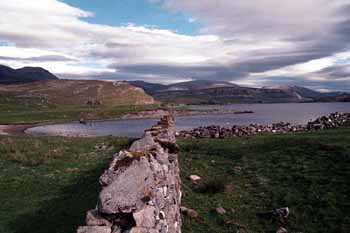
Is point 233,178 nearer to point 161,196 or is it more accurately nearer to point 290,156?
point 290,156

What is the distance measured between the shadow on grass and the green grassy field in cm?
4

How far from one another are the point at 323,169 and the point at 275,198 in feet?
17.4

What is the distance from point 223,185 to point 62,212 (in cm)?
853

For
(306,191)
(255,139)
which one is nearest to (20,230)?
(306,191)

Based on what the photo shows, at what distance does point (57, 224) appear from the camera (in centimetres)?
1555

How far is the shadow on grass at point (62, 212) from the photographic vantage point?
1527 centimetres

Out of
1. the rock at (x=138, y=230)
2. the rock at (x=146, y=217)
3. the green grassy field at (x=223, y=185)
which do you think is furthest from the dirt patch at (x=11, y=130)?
the rock at (x=138, y=230)

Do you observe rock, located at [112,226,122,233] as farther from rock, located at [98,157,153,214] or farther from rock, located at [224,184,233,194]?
rock, located at [224,184,233,194]

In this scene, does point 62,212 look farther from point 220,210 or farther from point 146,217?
point 146,217

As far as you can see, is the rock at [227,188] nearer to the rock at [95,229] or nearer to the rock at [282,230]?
the rock at [282,230]

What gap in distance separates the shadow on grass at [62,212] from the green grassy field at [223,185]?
0.13 feet

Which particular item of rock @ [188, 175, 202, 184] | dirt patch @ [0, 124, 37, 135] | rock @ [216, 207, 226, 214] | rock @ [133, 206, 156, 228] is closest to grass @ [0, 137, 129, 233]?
rock @ [188, 175, 202, 184]

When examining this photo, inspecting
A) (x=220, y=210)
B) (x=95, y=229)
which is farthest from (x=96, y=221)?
(x=220, y=210)

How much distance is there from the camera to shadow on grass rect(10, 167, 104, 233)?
1527 cm
